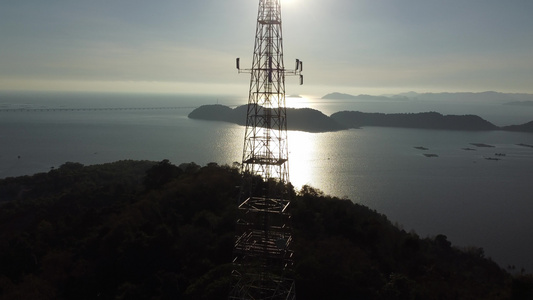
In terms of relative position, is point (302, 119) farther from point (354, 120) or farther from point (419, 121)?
point (419, 121)

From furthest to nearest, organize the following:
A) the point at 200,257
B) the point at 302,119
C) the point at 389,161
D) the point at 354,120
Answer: the point at 354,120 → the point at 302,119 → the point at 389,161 → the point at 200,257

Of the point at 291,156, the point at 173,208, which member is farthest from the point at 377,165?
the point at 173,208

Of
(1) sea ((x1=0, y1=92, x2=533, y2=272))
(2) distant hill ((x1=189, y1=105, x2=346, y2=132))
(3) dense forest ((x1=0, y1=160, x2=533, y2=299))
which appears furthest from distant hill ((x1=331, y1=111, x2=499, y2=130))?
(3) dense forest ((x1=0, y1=160, x2=533, y2=299))

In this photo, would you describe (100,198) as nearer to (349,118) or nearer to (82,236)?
(82,236)

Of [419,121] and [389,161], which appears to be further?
[419,121]

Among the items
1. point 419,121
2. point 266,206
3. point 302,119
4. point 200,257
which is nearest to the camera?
point 266,206

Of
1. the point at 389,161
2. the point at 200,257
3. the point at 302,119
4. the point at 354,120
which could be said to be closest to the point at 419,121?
the point at 354,120

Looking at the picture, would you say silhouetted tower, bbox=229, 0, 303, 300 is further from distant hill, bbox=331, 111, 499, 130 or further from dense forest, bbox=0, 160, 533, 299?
distant hill, bbox=331, 111, 499, 130
